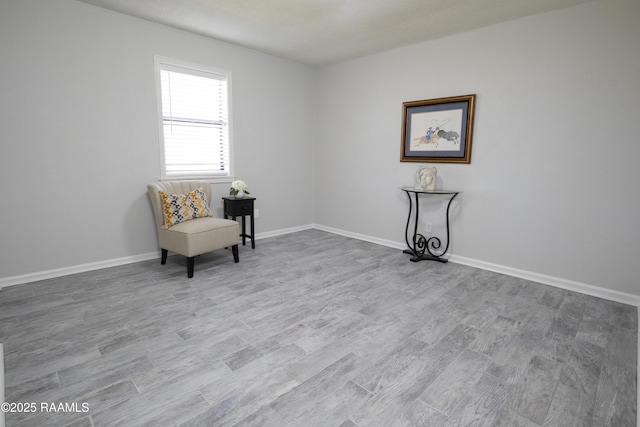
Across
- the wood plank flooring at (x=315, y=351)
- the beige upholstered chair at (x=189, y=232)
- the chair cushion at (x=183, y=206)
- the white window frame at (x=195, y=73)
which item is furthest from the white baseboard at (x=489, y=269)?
the white window frame at (x=195, y=73)

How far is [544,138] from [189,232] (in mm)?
3522

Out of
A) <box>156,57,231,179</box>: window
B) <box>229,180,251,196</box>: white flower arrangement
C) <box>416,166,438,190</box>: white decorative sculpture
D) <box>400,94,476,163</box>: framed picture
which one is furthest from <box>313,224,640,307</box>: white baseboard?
<box>156,57,231,179</box>: window

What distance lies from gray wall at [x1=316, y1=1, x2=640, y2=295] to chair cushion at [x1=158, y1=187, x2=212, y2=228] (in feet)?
8.00

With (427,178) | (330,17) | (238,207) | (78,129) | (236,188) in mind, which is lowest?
(238,207)

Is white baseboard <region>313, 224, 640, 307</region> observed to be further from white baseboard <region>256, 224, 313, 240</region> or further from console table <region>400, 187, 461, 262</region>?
white baseboard <region>256, 224, 313, 240</region>

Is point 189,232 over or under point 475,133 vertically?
under

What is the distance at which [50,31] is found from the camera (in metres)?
2.91

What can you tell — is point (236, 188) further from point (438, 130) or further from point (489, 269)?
point (489, 269)

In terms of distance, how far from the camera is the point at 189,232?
10.3 feet

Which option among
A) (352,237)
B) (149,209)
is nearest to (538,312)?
(352,237)

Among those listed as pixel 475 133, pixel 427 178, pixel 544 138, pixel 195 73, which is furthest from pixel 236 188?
pixel 544 138

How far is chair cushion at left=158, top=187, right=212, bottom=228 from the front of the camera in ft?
11.1

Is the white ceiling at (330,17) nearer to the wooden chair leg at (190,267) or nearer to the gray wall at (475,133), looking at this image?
the gray wall at (475,133)

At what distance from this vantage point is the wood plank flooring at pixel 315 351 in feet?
5.15
